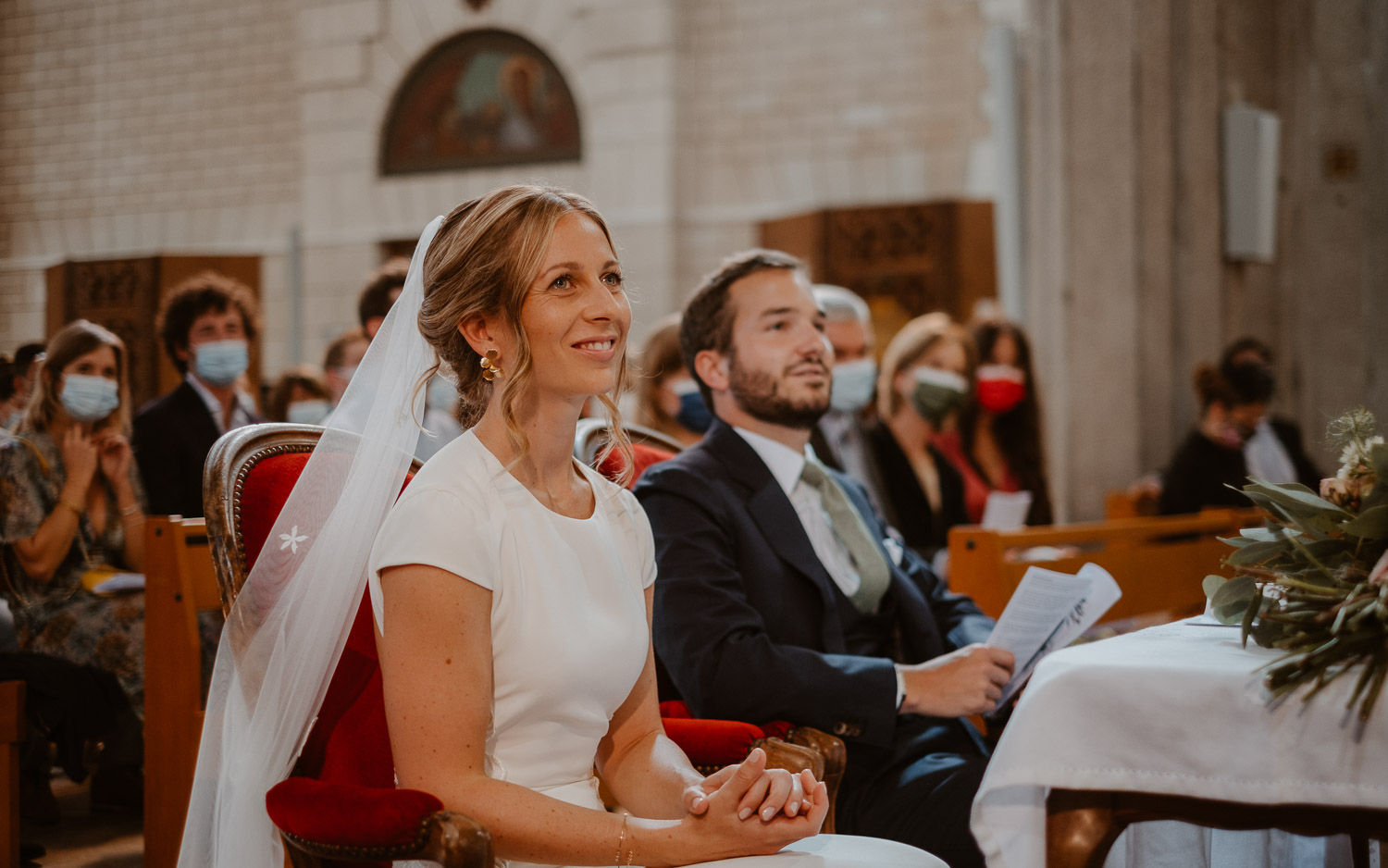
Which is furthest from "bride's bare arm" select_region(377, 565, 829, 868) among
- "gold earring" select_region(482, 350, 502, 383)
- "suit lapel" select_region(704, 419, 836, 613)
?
"suit lapel" select_region(704, 419, 836, 613)

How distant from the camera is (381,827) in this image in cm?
141

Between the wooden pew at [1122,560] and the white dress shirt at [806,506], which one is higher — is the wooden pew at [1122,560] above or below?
below

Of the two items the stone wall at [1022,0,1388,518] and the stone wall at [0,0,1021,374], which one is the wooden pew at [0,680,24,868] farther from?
the stone wall at [0,0,1021,374]

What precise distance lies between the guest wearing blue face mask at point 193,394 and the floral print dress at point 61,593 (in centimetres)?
26

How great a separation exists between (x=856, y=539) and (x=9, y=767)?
2.01 m

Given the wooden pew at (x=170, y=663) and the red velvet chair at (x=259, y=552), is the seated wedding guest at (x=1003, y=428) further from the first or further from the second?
the red velvet chair at (x=259, y=552)

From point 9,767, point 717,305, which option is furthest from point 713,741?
point 9,767

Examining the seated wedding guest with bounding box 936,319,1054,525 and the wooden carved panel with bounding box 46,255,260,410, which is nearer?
the wooden carved panel with bounding box 46,255,260,410

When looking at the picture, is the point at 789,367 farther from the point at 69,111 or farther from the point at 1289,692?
the point at 69,111

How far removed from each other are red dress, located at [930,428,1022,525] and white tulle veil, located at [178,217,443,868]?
3265 millimetres

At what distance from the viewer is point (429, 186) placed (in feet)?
35.0

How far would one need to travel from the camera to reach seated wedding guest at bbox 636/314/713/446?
4.09 meters

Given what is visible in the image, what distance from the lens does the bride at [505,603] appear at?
1.54 metres

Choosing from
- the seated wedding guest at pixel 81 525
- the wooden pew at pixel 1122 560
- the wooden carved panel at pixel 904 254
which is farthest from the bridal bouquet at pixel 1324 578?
the wooden carved panel at pixel 904 254
